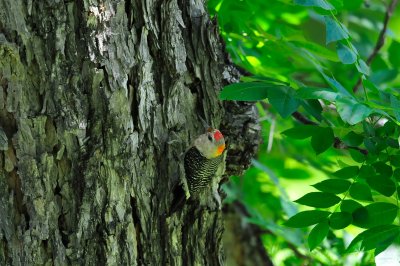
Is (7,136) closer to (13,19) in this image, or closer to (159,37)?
(13,19)

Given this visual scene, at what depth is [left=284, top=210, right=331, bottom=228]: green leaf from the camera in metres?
2.30

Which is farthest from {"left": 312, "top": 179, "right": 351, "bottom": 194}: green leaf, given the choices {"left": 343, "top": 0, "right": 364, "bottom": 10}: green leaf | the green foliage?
{"left": 343, "top": 0, "right": 364, "bottom": 10}: green leaf

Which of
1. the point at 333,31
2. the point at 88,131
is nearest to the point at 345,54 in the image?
the point at 333,31

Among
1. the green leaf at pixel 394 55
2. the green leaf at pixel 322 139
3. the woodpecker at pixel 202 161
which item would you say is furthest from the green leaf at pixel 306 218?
the green leaf at pixel 394 55

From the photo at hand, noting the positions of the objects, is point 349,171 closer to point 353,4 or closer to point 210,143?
point 210,143

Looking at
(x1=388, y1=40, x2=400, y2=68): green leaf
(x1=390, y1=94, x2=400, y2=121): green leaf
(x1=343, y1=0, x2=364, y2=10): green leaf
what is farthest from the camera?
(x1=388, y1=40, x2=400, y2=68): green leaf

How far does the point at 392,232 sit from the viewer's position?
7.36ft

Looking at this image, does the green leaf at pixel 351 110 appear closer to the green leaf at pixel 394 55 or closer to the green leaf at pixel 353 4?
the green leaf at pixel 353 4

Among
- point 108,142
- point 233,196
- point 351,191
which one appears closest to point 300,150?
point 233,196

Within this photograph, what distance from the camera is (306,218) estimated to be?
7.59 ft

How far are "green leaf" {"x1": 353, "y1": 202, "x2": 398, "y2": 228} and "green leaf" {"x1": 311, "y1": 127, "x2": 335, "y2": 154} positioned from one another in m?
0.25

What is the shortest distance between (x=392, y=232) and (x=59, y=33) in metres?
1.29

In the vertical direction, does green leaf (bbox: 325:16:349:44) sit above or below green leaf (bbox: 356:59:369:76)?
above

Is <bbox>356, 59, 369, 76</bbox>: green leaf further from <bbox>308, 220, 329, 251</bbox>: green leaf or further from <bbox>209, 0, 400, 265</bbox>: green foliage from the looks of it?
<bbox>308, 220, 329, 251</bbox>: green leaf
